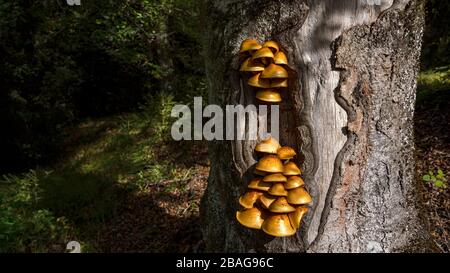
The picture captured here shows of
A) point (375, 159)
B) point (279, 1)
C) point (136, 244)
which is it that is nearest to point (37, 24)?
point (136, 244)

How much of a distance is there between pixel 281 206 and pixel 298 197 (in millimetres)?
113

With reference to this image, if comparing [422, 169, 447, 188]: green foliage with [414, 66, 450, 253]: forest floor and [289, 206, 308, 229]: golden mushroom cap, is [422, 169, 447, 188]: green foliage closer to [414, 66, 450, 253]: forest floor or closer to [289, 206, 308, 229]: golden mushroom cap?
[414, 66, 450, 253]: forest floor

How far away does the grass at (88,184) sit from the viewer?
16.2ft

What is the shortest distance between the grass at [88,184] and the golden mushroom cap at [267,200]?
3.00m

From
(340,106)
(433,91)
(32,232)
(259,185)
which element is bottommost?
(32,232)

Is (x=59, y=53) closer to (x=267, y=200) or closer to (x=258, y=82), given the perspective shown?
(x=258, y=82)

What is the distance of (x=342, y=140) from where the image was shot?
7.04 feet

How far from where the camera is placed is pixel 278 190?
6.70ft

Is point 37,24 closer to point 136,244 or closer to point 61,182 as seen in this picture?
point 61,182

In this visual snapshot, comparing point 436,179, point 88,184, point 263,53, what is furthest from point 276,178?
point 88,184

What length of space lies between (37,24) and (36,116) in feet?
7.27

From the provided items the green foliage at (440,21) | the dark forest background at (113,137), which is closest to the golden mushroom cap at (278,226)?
the dark forest background at (113,137)

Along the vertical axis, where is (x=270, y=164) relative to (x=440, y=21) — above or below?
below

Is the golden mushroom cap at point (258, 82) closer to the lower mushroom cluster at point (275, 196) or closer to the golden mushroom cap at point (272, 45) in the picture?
the golden mushroom cap at point (272, 45)
